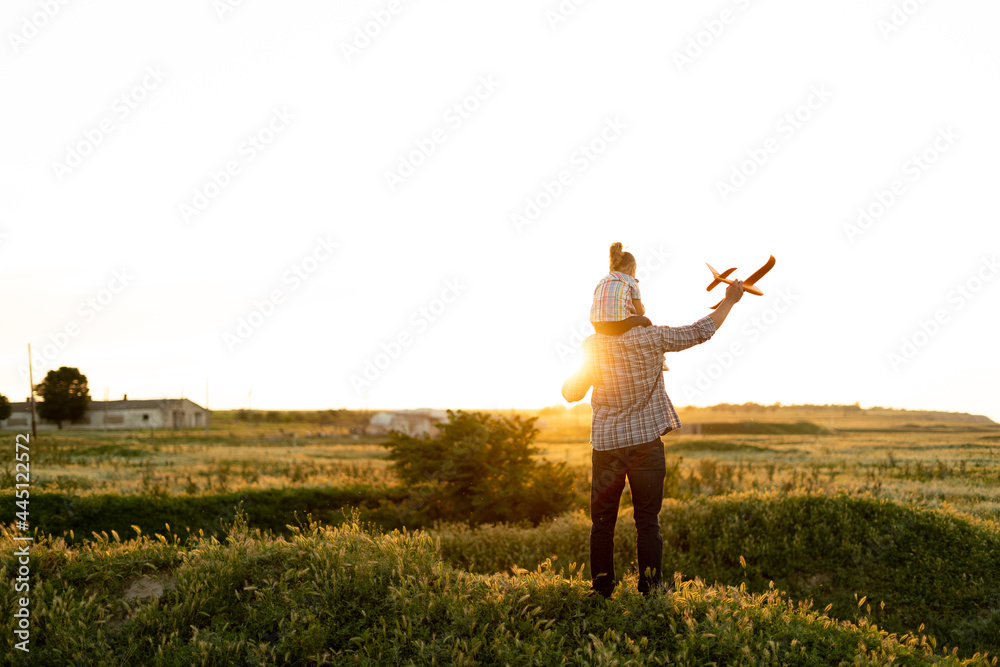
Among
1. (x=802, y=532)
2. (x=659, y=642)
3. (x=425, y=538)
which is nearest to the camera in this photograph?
(x=659, y=642)

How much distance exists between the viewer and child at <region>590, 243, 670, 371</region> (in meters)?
6.12

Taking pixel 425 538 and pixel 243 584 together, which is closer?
pixel 243 584

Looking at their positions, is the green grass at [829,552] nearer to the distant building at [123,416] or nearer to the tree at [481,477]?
the tree at [481,477]

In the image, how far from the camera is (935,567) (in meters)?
9.58

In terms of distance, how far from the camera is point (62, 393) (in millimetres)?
72125

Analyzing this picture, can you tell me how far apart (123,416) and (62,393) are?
1013 cm

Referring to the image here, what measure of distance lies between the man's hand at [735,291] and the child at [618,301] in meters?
0.79

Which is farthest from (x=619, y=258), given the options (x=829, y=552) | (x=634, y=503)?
(x=829, y=552)

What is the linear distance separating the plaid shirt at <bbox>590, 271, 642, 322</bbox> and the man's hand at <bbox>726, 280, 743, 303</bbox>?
821 mm

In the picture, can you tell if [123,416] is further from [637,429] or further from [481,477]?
[637,429]

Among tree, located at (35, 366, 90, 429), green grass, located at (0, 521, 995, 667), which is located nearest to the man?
green grass, located at (0, 521, 995, 667)

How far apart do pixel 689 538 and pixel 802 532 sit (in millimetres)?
1730

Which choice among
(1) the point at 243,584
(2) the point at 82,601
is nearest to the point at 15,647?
(2) the point at 82,601

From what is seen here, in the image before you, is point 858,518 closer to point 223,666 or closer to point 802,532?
point 802,532
